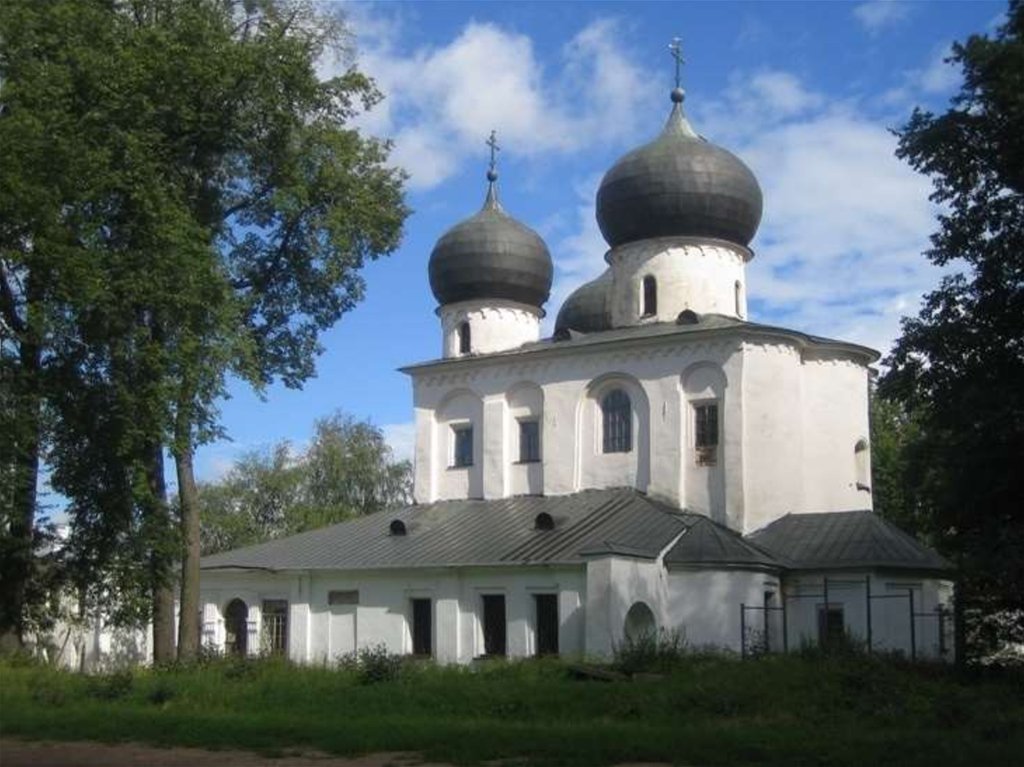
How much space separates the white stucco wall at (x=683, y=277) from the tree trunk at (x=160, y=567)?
13693 mm

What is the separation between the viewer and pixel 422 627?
2964 centimetres

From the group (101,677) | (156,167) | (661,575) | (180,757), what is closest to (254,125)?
(156,167)

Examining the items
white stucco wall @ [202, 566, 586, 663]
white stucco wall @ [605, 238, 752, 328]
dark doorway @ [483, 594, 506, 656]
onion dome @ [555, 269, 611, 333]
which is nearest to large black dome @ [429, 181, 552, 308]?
onion dome @ [555, 269, 611, 333]

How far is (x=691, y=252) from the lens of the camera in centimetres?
3291

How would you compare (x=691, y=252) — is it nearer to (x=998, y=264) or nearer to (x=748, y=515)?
(x=748, y=515)

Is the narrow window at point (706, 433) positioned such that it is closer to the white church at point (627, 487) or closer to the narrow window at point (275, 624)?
the white church at point (627, 487)

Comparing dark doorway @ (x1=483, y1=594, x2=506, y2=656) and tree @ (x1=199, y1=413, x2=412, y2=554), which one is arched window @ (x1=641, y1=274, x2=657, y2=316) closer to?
dark doorway @ (x1=483, y1=594, x2=506, y2=656)

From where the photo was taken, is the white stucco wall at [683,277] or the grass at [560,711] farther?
the white stucco wall at [683,277]

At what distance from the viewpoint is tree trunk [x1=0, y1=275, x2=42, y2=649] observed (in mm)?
22094

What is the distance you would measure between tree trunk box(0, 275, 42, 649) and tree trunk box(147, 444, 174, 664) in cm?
203

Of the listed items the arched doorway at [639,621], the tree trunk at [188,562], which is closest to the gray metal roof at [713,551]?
the arched doorway at [639,621]

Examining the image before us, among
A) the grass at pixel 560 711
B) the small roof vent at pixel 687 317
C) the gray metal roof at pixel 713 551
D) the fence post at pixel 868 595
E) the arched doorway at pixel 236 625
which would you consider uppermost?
the small roof vent at pixel 687 317

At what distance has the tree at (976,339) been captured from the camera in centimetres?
1997

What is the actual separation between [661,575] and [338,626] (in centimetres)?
817
